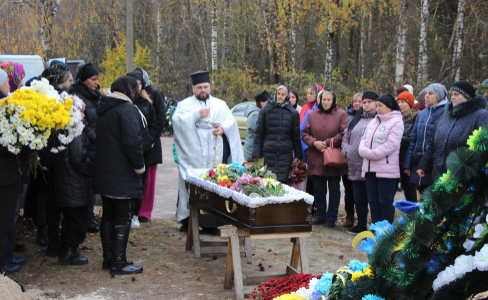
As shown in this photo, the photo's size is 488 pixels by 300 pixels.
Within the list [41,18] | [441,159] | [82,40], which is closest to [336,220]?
[441,159]

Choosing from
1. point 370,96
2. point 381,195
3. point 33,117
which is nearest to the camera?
point 33,117

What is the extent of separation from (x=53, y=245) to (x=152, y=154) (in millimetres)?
2398

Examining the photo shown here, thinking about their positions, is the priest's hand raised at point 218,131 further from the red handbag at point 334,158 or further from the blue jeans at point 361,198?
the blue jeans at point 361,198

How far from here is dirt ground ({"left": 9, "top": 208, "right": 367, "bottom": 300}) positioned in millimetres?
5570

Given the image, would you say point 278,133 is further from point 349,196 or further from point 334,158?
point 349,196

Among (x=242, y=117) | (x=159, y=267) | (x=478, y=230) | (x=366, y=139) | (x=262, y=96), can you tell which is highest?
(x=262, y=96)

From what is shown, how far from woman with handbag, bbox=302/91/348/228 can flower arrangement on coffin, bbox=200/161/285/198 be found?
2409mm

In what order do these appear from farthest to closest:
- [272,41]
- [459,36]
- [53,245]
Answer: [272,41]
[459,36]
[53,245]

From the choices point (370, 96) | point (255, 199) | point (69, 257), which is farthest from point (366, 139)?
point (69, 257)

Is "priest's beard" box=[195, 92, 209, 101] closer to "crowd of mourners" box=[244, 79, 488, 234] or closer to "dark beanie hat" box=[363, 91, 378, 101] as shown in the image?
"crowd of mourners" box=[244, 79, 488, 234]

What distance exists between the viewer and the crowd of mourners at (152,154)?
5.99 meters

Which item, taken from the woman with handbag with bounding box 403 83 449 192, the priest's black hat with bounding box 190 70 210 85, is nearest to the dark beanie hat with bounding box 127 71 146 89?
the priest's black hat with bounding box 190 70 210 85

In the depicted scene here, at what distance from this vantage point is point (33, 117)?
16.9ft

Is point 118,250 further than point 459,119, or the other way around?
point 459,119
